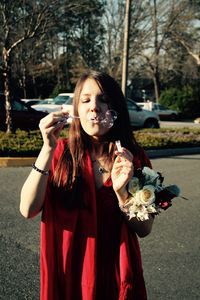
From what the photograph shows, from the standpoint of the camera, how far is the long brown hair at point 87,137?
220 cm

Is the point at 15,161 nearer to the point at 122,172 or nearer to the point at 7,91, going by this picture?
the point at 7,91

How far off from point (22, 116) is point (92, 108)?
13.6 metres

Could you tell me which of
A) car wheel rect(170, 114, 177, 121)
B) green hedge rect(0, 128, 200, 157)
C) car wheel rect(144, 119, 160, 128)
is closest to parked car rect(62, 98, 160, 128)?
car wheel rect(144, 119, 160, 128)

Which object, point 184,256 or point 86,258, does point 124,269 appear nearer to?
point 86,258

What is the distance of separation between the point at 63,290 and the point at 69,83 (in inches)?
1995

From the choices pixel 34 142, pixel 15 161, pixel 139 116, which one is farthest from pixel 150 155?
pixel 139 116

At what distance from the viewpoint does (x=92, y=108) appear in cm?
216

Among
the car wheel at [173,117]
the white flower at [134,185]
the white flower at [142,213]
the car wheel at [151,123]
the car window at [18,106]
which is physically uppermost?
the white flower at [134,185]

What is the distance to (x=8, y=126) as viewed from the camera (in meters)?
14.4

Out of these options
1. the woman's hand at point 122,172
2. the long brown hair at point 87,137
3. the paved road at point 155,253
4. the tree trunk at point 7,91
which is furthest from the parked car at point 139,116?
the woman's hand at point 122,172

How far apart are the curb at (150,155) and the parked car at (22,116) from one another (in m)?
4.27

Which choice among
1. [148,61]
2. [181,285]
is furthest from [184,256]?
[148,61]

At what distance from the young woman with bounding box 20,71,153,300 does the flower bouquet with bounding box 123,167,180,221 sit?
0.05m

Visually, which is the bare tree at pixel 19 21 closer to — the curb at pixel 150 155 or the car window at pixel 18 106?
the car window at pixel 18 106
